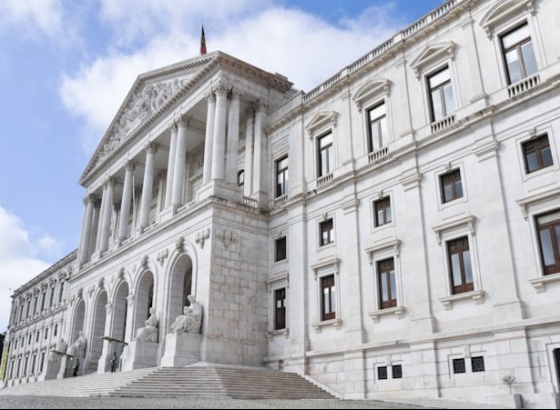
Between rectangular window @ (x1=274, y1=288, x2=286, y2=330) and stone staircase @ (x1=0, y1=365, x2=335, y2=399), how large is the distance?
3.46 meters

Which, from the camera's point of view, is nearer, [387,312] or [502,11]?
[502,11]

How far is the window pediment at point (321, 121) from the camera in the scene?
31.5 meters

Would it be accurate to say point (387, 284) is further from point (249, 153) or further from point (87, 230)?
point (87, 230)

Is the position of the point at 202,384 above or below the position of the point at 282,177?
below

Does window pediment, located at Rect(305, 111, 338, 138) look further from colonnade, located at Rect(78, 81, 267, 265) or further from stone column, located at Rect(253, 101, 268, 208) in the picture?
colonnade, located at Rect(78, 81, 267, 265)

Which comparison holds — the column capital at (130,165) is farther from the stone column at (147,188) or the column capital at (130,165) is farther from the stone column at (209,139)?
the stone column at (209,139)

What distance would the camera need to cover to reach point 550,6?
72.5ft

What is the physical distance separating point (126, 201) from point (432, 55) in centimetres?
2711

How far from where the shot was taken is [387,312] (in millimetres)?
24797

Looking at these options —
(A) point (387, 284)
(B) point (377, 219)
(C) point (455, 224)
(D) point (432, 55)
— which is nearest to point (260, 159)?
(B) point (377, 219)

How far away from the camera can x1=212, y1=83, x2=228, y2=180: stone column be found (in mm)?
33062

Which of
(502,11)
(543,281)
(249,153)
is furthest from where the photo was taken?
(249,153)

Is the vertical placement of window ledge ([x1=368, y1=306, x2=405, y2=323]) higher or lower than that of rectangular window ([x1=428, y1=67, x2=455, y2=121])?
lower

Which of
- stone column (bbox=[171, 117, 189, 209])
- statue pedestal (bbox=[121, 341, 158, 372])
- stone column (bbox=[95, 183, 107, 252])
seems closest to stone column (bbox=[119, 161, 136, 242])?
stone column (bbox=[95, 183, 107, 252])
